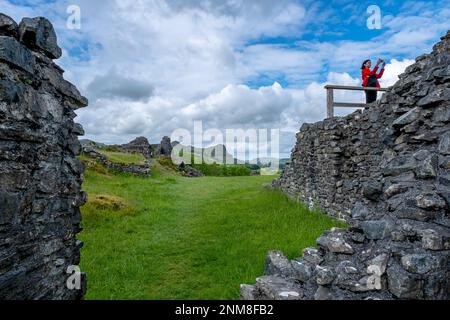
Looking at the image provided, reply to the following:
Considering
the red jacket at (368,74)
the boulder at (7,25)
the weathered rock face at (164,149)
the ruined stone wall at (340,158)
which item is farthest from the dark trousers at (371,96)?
the weathered rock face at (164,149)

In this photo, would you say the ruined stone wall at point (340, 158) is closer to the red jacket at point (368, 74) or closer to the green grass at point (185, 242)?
the green grass at point (185, 242)

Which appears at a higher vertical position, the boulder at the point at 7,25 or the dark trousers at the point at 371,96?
the dark trousers at the point at 371,96

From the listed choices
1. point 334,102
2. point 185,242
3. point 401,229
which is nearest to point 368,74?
point 334,102

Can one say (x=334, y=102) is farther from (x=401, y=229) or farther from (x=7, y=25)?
(x=7, y=25)

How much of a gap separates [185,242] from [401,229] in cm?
674

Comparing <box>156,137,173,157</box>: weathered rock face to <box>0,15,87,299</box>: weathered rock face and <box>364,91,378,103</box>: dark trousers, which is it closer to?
<box>364,91,378,103</box>: dark trousers

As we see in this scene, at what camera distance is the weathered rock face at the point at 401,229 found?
3326mm

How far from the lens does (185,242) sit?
30.8 ft

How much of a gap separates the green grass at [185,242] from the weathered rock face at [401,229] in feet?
6.55

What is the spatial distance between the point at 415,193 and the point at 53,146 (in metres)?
4.68

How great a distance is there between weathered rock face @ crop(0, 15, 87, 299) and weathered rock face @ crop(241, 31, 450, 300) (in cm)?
268

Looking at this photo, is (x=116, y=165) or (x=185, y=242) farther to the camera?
(x=116, y=165)
